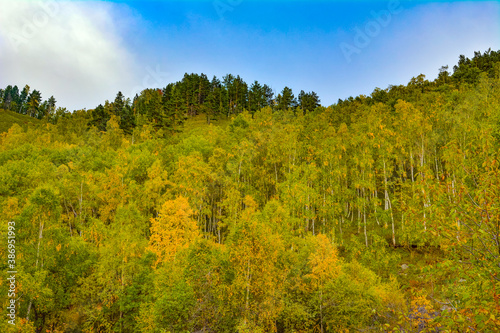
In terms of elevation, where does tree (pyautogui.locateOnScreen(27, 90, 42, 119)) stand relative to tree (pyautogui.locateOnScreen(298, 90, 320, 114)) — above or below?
above

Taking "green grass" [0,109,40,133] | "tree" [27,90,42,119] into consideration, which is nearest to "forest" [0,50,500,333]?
"green grass" [0,109,40,133]

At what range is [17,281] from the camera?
953 inches

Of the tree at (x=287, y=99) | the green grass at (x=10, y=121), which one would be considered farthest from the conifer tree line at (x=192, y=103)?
the green grass at (x=10, y=121)

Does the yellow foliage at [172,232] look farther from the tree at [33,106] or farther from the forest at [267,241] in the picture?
the tree at [33,106]

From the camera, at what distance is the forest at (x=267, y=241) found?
267 inches

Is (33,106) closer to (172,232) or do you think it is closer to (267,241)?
(172,232)

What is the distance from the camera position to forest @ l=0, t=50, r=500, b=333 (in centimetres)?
679

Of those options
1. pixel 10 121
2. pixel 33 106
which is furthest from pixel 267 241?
pixel 33 106

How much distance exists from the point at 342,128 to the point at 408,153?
1370 cm

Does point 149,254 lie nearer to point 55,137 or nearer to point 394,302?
point 394,302

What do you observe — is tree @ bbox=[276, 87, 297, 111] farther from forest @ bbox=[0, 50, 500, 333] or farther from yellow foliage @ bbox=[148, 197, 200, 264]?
→ yellow foliage @ bbox=[148, 197, 200, 264]

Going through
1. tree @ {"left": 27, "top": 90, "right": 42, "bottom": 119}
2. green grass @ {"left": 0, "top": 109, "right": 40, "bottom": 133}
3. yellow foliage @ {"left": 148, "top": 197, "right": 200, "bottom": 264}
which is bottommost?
yellow foliage @ {"left": 148, "top": 197, "right": 200, "bottom": 264}

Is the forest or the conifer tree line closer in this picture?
the forest

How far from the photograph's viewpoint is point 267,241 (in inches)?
953
